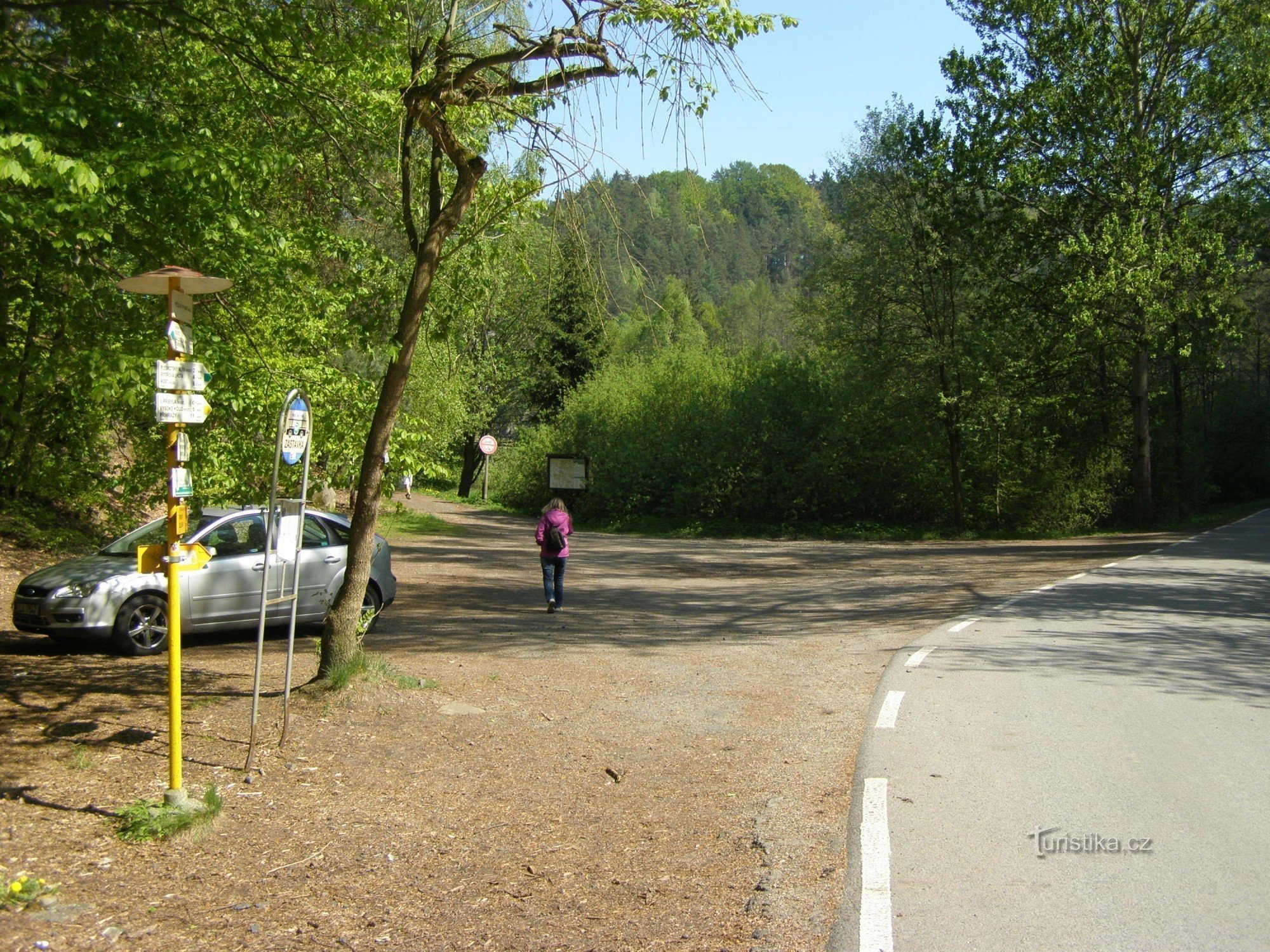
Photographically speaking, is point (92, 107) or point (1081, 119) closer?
point (92, 107)

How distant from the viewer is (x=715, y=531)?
34.8 m

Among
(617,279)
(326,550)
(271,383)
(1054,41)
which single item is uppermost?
(1054,41)

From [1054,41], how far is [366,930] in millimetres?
31647

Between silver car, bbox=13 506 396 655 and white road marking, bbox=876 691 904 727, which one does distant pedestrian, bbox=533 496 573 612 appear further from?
white road marking, bbox=876 691 904 727

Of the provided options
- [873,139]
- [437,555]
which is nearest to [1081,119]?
[873,139]

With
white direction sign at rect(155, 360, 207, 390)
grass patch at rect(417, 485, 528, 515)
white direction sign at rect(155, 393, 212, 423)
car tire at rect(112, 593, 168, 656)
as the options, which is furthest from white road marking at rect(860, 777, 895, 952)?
grass patch at rect(417, 485, 528, 515)

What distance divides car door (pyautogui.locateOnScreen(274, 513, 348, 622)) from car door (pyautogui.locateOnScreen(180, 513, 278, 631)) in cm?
48

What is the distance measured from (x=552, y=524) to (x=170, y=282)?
9275mm

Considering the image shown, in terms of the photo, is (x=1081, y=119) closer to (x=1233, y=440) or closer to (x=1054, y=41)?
(x=1054, y=41)

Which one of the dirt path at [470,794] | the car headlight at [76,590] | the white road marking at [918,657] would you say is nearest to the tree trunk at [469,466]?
the dirt path at [470,794]

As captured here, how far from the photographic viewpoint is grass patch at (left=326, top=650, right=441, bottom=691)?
8.34 meters

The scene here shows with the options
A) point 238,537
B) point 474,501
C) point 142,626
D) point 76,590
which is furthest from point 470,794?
point 474,501

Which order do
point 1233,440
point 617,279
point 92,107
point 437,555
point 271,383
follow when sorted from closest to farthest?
1. point 92,107
2. point 617,279
3. point 271,383
4. point 437,555
5. point 1233,440

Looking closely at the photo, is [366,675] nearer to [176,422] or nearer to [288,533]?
[288,533]
